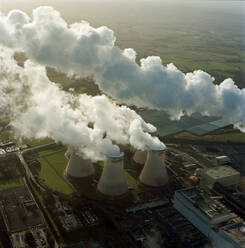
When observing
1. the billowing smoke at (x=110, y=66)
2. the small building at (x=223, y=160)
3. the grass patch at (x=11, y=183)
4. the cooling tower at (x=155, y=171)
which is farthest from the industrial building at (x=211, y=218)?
the grass patch at (x=11, y=183)

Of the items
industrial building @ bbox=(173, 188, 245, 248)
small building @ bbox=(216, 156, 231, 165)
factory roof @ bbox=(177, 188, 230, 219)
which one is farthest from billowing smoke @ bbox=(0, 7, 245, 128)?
industrial building @ bbox=(173, 188, 245, 248)

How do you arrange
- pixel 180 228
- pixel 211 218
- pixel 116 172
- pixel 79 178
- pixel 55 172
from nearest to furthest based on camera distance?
pixel 211 218
pixel 180 228
pixel 116 172
pixel 79 178
pixel 55 172

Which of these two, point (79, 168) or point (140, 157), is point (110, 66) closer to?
point (79, 168)

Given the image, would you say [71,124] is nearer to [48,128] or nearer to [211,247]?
[48,128]

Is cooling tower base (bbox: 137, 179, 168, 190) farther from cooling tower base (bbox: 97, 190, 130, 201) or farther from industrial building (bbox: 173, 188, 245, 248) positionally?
industrial building (bbox: 173, 188, 245, 248)

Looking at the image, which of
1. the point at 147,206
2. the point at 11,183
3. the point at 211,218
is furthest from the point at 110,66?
the point at 211,218

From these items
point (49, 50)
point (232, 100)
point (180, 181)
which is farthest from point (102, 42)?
point (180, 181)
